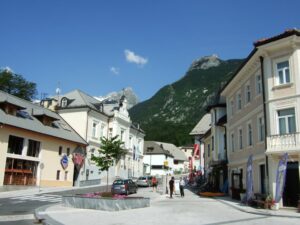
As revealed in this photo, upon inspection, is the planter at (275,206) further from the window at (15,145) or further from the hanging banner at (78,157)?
the hanging banner at (78,157)

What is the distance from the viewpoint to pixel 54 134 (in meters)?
41.8

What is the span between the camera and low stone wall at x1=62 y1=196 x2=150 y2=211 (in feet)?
63.3

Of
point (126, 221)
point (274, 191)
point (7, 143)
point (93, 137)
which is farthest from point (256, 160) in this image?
point (93, 137)

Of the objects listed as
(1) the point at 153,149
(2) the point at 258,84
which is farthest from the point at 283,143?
(1) the point at 153,149

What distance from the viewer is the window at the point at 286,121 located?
21.0 m

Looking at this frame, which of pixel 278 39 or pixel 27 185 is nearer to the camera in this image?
pixel 278 39

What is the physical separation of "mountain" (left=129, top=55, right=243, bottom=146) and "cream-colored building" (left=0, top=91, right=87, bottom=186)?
73816 millimetres

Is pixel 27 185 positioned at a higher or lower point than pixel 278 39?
lower

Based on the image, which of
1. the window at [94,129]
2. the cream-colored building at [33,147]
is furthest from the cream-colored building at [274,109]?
the window at [94,129]

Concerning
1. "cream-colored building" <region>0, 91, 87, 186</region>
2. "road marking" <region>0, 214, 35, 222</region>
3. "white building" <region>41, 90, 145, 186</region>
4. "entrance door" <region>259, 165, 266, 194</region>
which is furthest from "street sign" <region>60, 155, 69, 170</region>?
"road marking" <region>0, 214, 35, 222</region>

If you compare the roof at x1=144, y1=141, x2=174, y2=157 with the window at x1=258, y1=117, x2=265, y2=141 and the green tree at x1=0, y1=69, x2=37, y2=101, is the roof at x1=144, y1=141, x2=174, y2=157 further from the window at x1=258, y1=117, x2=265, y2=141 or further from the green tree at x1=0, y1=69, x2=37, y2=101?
the window at x1=258, y1=117, x2=265, y2=141

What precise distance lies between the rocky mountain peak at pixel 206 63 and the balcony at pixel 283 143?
163 m

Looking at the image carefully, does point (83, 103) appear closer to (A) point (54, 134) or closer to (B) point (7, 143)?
(A) point (54, 134)

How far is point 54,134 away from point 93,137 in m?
11.3
